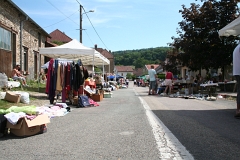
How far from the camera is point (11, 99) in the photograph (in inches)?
376

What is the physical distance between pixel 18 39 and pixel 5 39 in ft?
10.1

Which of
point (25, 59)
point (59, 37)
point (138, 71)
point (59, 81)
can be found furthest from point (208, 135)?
point (138, 71)

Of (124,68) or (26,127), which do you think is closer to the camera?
(26,127)

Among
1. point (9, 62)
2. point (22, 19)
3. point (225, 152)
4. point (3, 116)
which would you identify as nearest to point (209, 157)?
point (225, 152)

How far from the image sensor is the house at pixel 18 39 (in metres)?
17.1

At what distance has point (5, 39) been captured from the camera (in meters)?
17.4

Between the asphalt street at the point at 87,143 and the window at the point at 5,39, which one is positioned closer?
the asphalt street at the point at 87,143

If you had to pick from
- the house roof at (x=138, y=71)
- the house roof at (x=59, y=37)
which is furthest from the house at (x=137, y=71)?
the house roof at (x=59, y=37)

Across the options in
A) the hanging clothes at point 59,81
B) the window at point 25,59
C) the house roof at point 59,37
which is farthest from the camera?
the house roof at point 59,37

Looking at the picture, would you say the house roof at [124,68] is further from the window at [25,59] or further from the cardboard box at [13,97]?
the cardboard box at [13,97]

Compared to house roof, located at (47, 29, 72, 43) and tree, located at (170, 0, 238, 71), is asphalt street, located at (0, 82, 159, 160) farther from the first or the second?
house roof, located at (47, 29, 72, 43)

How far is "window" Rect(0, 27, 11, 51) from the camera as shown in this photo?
1674cm

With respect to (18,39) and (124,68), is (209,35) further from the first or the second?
(124,68)

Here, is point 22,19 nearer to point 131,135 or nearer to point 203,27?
point 203,27
